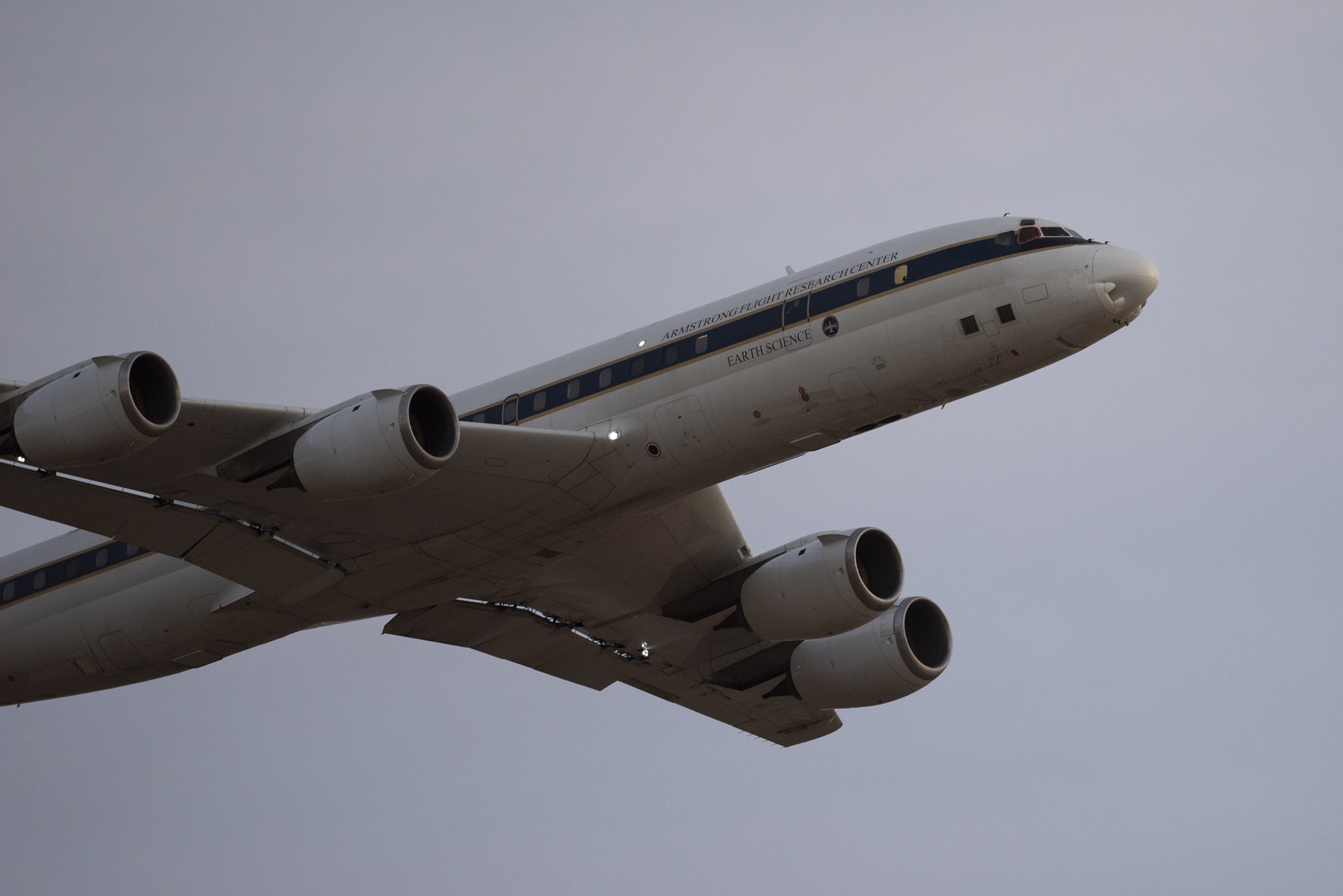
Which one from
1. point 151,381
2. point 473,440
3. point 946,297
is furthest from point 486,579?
point 946,297

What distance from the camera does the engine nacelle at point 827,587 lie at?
2994 centimetres

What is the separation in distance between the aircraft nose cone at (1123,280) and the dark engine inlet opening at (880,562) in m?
7.32

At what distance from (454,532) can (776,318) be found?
→ 665 cm

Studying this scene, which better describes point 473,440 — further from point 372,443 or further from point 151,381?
point 151,381

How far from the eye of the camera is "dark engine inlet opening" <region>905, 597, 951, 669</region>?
32844mm

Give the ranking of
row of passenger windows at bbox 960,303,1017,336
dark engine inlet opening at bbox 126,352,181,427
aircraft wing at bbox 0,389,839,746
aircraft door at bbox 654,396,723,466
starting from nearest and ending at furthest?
dark engine inlet opening at bbox 126,352,181,427, aircraft wing at bbox 0,389,839,746, row of passenger windows at bbox 960,303,1017,336, aircraft door at bbox 654,396,723,466

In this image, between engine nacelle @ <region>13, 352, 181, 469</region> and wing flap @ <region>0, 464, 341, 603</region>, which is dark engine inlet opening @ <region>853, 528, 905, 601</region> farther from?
engine nacelle @ <region>13, 352, 181, 469</region>

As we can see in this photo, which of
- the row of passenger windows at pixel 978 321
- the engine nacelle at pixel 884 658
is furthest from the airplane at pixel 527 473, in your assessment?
the engine nacelle at pixel 884 658

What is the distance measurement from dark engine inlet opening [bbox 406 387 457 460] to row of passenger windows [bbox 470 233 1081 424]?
4.20 m

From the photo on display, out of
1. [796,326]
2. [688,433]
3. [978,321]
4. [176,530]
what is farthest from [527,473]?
[978,321]

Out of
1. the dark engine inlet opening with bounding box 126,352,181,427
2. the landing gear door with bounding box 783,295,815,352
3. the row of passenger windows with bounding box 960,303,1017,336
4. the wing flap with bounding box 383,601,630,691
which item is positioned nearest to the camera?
the dark engine inlet opening with bounding box 126,352,181,427

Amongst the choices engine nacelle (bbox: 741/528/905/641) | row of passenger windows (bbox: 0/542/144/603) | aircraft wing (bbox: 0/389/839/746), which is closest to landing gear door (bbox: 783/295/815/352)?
aircraft wing (bbox: 0/389/839/746)

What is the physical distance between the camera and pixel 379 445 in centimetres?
2322

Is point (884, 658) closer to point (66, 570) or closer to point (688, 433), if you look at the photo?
point (688, 433)
